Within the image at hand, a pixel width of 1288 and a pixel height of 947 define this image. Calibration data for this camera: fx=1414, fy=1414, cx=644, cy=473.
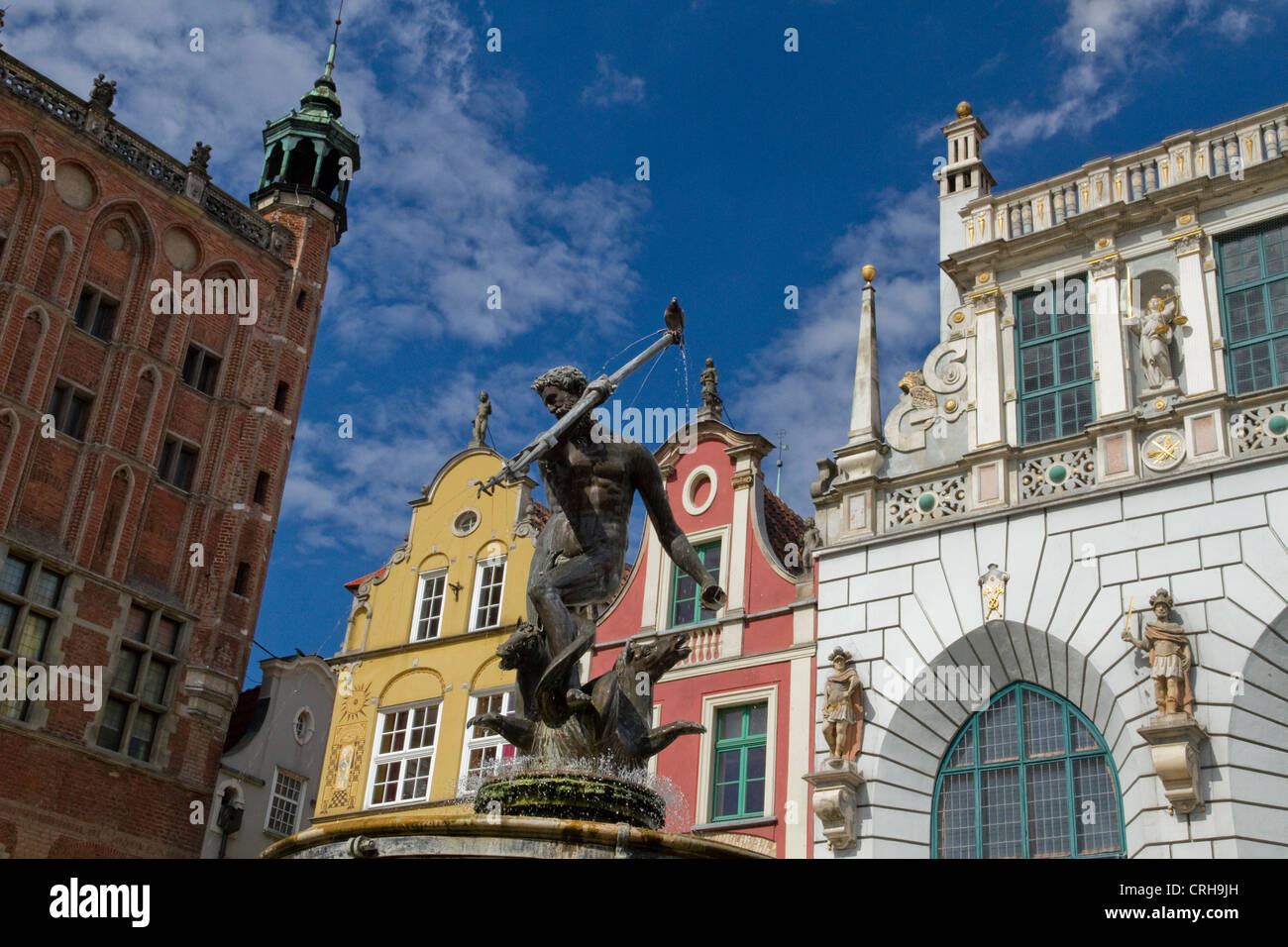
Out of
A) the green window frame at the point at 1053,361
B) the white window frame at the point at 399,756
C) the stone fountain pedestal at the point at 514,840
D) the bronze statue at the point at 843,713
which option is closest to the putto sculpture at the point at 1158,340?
the green window frame at the point at 1053,361

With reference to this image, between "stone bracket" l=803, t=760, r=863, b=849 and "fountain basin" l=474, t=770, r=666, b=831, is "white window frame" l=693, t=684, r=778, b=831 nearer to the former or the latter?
"stone bracket" l=803, t=760, r=863, b=849

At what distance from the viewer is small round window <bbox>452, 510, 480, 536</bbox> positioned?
28891mm

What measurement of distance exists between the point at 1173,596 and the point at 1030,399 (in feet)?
13.3

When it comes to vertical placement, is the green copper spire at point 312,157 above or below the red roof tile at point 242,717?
above

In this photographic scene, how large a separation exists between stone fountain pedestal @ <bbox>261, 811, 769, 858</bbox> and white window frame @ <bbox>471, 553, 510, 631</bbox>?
19.0m

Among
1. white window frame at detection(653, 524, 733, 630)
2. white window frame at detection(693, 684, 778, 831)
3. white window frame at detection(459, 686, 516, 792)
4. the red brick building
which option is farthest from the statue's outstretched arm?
white window frame at detection(459, 686, 516, 792)

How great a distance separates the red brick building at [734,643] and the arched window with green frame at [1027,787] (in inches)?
87.8

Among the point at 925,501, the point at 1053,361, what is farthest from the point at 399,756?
the point at 1053,361

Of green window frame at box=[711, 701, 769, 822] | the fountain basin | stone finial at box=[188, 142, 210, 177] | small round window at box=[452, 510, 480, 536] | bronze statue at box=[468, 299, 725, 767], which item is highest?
stone finial at box=[188, 142, 210, 177]

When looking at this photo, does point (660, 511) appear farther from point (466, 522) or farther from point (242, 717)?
point (242, 717)

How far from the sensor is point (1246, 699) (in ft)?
54.7

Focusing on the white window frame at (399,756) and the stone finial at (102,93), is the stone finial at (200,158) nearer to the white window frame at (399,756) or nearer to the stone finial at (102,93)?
the stone finial at (102,93)

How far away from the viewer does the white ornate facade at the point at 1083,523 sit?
17.0 meters
